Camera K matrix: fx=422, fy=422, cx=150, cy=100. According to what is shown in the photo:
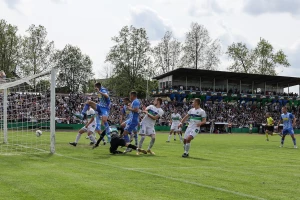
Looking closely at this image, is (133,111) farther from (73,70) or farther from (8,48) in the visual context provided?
(73,70)

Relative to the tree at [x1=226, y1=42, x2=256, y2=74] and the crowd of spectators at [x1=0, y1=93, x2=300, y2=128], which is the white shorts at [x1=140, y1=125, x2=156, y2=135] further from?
the tree at [x1=226, y1=42, x2=256, y2=74]

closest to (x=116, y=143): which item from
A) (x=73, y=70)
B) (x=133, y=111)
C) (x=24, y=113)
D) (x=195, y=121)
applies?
(x=133, y=111)

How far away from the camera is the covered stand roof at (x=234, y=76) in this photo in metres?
69.6

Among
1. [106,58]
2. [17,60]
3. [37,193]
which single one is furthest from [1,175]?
[106,58]

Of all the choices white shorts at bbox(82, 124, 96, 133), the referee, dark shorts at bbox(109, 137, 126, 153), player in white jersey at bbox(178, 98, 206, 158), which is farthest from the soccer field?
the referee

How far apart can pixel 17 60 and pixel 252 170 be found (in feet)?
198

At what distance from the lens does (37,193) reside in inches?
321

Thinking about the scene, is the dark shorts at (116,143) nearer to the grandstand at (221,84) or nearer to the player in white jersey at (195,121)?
the player in white jersey at (195,121)

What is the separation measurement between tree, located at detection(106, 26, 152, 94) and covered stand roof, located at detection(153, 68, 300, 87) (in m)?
5.24

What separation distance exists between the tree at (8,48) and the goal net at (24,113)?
4165cm

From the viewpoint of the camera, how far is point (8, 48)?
66688mm

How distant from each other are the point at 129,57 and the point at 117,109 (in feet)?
81.4

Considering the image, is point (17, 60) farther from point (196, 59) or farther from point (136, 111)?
point (136, 111)

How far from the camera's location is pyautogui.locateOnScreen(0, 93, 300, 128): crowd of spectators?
2336cm
